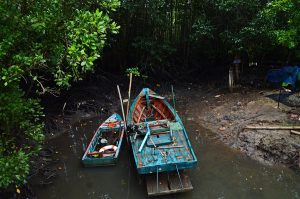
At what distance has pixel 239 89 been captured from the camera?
13117mm

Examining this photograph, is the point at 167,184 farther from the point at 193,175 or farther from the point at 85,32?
the point at 85,32

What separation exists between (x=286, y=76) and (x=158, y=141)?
6273 millimetres

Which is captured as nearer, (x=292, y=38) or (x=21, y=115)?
(x=21, y=115)

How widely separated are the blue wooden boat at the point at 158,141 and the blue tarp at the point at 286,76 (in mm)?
4707

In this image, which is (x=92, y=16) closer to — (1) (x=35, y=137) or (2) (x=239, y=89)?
(1) (x=35, y=137)

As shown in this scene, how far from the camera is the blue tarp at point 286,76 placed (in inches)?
463

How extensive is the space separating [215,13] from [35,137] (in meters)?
9.39

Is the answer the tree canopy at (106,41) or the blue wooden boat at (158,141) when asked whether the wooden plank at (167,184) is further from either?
the tree canopy at (106,41)

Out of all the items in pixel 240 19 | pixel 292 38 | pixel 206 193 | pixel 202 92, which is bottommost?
pixel 206 193

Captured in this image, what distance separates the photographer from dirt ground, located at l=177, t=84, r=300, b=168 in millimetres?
8695

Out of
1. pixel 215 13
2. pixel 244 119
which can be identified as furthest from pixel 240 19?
pixel 244 119

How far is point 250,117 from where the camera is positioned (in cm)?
1048

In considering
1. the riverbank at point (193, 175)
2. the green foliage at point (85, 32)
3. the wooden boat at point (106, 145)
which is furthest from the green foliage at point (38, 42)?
the wooden boat at point (106, 145)

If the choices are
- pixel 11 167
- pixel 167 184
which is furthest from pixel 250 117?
pixel 11 167
